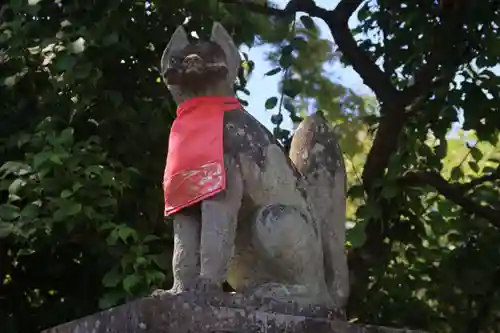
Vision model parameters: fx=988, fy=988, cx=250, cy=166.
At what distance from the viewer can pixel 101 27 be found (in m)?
5.51

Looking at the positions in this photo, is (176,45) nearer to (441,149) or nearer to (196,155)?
(196,155)

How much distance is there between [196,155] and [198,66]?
1.10 feet

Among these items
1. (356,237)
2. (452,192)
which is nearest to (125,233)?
(356,237)

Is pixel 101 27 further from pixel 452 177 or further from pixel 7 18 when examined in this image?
pixel 452 177

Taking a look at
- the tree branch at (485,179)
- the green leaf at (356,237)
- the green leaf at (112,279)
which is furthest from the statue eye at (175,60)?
the tree branch at (485,179)

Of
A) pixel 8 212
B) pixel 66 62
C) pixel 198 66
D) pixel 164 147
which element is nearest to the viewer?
pixel 198 66

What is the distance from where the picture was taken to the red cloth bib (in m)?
3.47

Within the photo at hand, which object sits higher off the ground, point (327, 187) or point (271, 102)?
point (271, 102)

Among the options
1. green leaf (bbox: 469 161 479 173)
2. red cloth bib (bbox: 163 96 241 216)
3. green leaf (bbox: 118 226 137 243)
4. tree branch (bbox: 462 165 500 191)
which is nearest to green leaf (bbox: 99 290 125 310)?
green leaf (bbox: 118 226 137 243)

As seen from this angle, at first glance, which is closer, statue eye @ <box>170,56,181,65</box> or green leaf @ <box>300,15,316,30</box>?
statue eye @ <box>170,56,181,65</box>

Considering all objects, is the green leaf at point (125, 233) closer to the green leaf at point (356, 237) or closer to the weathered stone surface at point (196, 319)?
the green leaf at point (356, 237)

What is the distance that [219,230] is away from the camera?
343cm

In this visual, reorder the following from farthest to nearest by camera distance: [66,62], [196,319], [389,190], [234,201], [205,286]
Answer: [389,190] → [66,62] → [234,201] → [205,286] → [196,319]

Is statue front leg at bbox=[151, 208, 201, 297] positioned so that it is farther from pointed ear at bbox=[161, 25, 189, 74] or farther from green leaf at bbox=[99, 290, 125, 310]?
green leaf at bbox=[99, 290, 125, 310]
